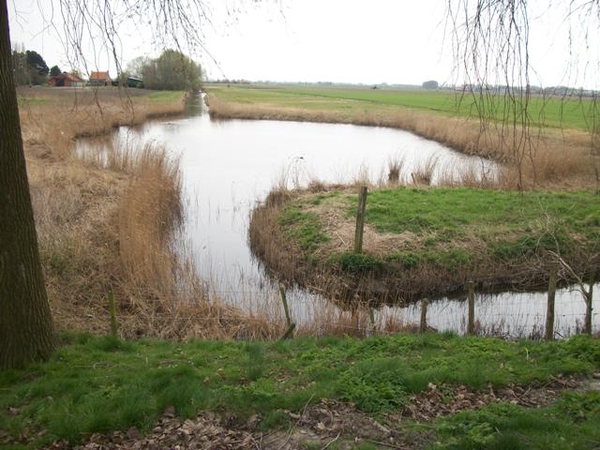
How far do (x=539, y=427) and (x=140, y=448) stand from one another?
2.84 m

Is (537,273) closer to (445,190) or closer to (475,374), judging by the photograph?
(445,190)

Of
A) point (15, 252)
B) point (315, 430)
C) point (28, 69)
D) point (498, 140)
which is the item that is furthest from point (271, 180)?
point (315, 430)

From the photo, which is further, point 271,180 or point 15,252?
point 271,180

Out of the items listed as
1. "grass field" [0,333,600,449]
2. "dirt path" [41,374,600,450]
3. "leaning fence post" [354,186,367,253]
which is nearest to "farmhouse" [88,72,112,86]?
"grass field" [0,333,600,449]

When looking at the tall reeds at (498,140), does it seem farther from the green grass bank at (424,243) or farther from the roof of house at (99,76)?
the roof of house at (99,76)

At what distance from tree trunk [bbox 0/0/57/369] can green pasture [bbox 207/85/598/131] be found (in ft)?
9.16

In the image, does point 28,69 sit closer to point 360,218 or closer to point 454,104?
point 454,104

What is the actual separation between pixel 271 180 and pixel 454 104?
1595cm

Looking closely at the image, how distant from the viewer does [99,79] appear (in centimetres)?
487

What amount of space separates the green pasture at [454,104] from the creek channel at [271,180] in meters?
0.65

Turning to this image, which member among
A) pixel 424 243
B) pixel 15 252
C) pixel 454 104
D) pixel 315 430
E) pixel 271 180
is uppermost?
pixel 454 104

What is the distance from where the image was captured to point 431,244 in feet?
39.9

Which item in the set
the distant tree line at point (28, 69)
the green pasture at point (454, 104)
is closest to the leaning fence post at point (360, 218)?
the green pasture at point (454, 104)

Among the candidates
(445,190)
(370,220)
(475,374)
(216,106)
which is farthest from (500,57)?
(216,106)
